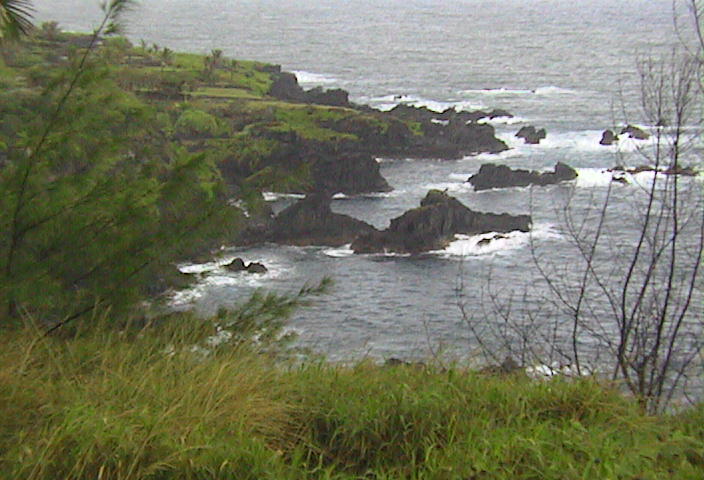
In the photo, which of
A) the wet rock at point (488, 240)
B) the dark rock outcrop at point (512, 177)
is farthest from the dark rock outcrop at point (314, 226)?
the dark rock outcrop at point (512, 177)

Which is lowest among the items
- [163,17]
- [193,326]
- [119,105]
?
[163,17]

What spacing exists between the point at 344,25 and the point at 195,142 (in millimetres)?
84748

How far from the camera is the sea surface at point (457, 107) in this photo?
21.9m

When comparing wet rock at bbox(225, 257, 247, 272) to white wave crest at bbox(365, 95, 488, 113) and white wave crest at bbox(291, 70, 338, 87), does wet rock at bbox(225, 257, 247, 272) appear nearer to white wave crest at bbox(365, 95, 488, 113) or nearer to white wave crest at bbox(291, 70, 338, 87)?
white wave crest at bbox(365, 95, 488, 113)

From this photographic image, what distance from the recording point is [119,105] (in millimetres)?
7551

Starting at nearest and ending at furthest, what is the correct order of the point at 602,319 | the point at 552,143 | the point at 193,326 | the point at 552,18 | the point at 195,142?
the point at 193,326 < the point at 602,319 < the point at 195,142 < the point at 552,143 < the point at 552,18

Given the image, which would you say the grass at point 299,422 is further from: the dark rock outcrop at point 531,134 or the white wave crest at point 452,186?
the dark rock outcrop at point 531,134

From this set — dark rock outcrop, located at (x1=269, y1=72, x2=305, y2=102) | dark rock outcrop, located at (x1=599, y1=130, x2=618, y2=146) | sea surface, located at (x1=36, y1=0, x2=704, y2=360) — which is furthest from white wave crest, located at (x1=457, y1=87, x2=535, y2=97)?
dark rock outcrop, located at (x1=599, y1=130, x2=618, y2=146)

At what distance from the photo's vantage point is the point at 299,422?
15.7ft

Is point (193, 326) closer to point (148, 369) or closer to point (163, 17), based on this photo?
point (148, 369)

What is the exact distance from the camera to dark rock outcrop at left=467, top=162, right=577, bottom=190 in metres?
39.2

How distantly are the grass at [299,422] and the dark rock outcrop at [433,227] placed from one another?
84.1 feet

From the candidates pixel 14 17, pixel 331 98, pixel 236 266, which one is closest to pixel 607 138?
pixel 331 98

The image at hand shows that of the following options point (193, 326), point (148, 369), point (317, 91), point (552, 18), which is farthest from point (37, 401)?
point (552, 18)
